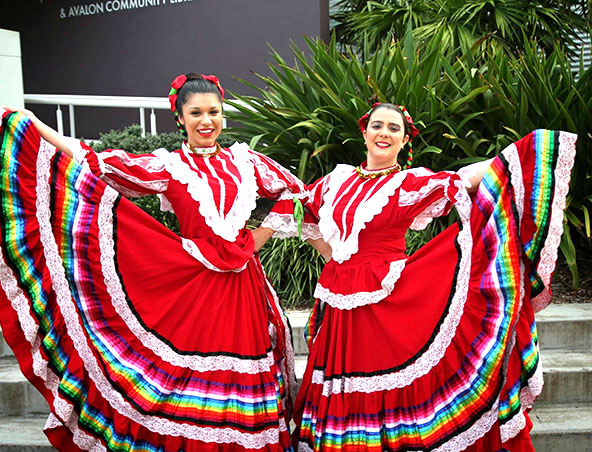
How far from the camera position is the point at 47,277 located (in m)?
2.86

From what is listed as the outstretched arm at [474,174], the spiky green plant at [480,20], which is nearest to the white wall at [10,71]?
the spiky green plant at [480,20]

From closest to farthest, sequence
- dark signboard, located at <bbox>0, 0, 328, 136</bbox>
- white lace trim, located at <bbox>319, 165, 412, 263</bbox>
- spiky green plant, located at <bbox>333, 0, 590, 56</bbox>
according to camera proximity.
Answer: white lace trim, located at <bbox>319, 165, 412, 263</bbox>
dark signboard, located at <bbox>0, 0, 328, 136</bbox>
spiky green plant, located at <bbox>333, 0, 590, 56</bbox>

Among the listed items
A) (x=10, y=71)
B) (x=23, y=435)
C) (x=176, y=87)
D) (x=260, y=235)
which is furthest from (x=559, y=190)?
(x=10, y=71)

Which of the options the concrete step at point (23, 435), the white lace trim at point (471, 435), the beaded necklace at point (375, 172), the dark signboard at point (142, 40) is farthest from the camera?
the dark signboard at point (142, 40)

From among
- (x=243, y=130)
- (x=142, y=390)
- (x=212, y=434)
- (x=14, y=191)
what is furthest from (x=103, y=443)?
(x=243, y=130)

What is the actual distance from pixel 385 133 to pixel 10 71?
5.48m

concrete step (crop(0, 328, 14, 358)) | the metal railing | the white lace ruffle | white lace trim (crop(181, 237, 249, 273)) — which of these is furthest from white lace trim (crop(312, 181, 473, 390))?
the metal railing

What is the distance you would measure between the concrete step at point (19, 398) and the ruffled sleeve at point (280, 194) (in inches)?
67.4

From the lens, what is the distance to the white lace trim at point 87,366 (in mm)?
2805

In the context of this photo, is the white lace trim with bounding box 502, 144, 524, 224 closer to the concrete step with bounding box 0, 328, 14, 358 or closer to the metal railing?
the concrete step with bounding box 0, 328, 14, 358

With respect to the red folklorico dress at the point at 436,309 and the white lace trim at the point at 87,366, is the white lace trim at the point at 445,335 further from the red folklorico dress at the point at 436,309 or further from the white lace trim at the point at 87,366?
the white lace trim at the point at 87,366

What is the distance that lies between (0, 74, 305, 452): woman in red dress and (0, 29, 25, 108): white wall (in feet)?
14.9

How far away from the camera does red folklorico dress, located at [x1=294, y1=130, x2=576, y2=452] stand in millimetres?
2709

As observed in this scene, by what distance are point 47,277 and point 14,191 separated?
1.32ft
